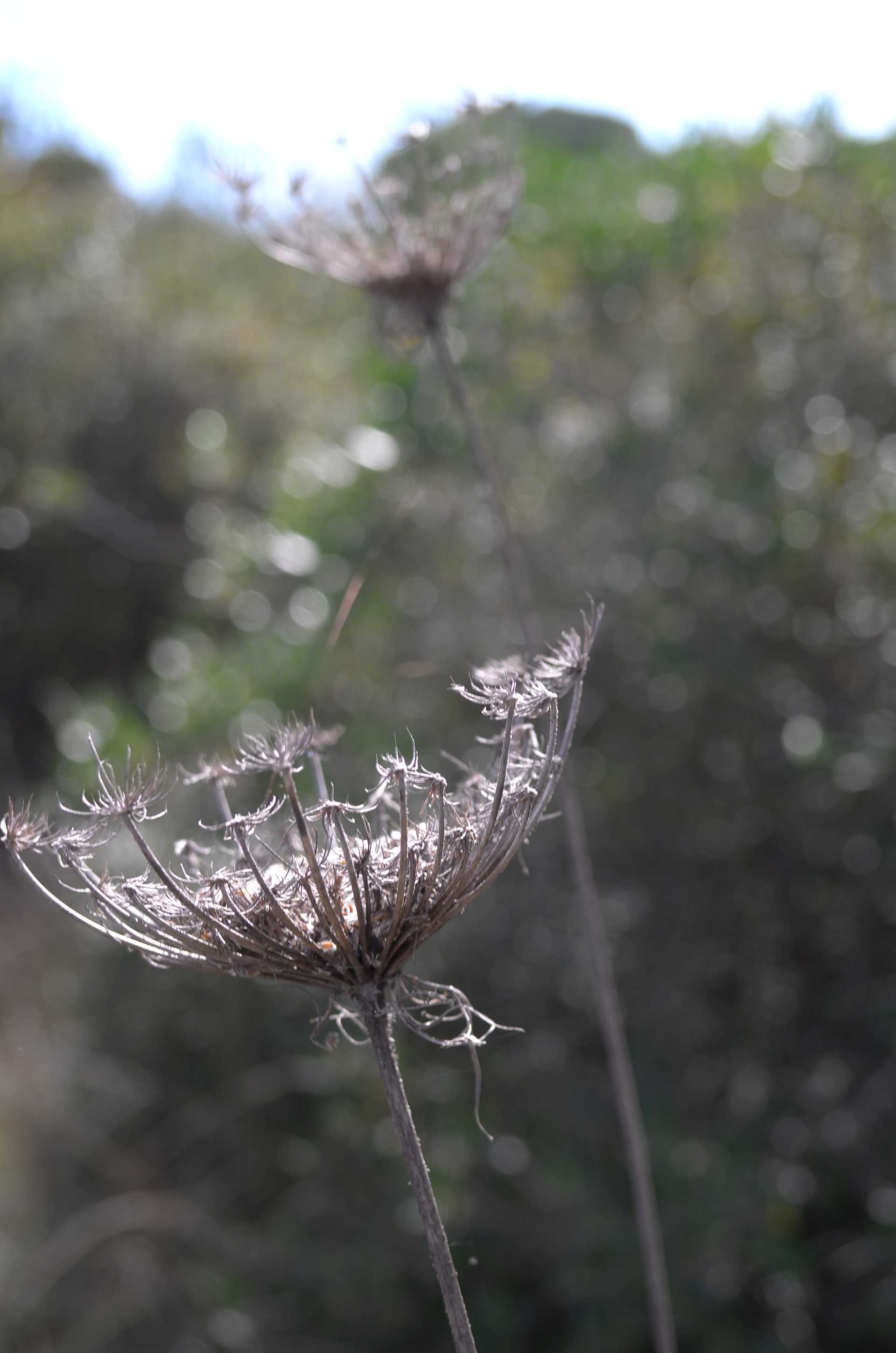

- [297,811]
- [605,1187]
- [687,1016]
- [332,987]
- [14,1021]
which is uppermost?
[297,811]

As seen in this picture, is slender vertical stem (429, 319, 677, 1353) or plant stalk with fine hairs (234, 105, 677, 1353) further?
plant stalk with fine hairs (234, 105, 677, 1353)

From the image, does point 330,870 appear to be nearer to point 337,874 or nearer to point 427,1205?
point 337,874

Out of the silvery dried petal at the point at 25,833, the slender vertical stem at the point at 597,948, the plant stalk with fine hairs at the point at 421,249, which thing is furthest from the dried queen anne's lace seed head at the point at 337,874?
the plant stalk with fine hairs at the point at 421,249

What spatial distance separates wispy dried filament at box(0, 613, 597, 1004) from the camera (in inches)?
41.7

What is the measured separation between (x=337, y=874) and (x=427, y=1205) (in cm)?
31

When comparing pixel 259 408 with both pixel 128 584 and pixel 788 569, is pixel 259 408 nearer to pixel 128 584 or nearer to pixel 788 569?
pixel 128 584

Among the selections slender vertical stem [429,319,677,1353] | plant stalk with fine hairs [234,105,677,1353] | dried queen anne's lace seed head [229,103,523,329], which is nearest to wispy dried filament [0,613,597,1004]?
slender vertical stem [429,319,677,1353]

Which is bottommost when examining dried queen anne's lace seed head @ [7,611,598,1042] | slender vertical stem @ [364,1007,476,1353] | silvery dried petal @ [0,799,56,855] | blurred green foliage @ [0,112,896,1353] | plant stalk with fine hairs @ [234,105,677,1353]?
blurred green foliage @ [0,112,896,1353]

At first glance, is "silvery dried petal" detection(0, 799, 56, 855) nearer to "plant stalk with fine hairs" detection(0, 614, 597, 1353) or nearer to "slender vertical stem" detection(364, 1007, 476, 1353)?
"plant stalk with fine hairs" detection(0, 614, 597, 1353)

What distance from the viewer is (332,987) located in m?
1.06

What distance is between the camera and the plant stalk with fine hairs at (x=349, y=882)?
1.05m

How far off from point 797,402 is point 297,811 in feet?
15.4

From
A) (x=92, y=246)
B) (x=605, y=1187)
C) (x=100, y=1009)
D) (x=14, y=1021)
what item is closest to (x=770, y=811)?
(x=605, y=1187)

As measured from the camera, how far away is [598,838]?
5.23 meters
